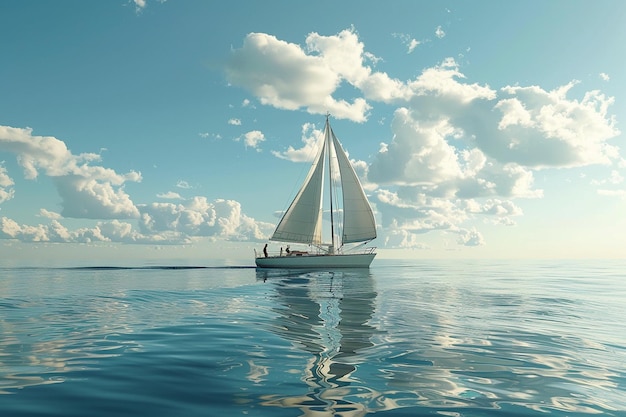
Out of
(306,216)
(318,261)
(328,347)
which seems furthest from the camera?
(306,216)

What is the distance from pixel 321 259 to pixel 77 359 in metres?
54.3

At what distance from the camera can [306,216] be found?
66188 mm

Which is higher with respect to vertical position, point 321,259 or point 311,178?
point 311,178

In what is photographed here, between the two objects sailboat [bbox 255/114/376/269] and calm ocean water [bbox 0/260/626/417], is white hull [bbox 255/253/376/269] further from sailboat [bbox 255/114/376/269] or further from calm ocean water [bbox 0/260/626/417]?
calm ocean water [bbox 0/260/626/417]

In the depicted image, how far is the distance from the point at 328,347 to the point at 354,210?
55786 mm

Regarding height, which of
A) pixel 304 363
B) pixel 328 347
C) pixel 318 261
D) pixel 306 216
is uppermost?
pixel 306 216

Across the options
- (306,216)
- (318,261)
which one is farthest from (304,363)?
(306,216)

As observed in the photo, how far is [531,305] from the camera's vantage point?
22609 mm

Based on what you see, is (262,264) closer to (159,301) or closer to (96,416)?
(159,301)

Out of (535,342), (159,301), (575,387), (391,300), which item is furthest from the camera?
(391,300)

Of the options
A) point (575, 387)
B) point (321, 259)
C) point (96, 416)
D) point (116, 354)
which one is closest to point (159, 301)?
point (116, 354)

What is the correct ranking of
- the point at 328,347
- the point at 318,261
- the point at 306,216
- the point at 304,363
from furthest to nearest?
the point at 306,216, the point at 318,261, the point at 328,347, the point at 304,363

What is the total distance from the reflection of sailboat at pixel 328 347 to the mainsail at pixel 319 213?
42.4 meters

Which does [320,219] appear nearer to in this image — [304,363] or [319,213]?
[319,213]
